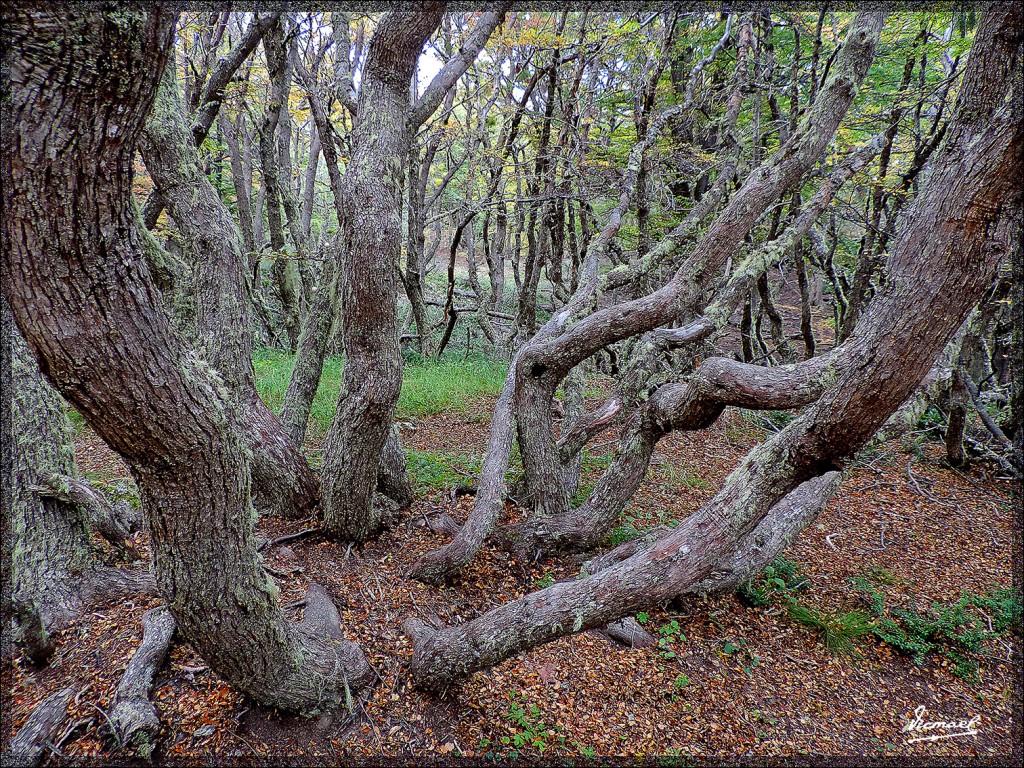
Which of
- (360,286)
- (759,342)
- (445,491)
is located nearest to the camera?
(360,286)

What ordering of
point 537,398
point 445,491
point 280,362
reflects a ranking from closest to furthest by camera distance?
point 537,398 → point 445,491 → point 280,362

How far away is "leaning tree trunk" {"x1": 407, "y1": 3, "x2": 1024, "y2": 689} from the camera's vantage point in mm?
1636

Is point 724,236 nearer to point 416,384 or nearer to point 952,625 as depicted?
point 952,625

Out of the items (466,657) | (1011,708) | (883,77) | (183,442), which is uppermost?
(883,77)

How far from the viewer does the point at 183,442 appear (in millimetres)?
1624

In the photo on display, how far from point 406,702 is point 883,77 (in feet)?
28.2

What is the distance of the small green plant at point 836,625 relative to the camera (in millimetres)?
3420

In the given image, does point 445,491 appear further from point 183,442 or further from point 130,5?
point 130,5

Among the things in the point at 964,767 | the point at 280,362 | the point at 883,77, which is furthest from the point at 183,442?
the point at 883,77

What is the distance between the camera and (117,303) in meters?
1.33

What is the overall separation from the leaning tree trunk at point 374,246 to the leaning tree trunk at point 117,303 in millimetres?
1375

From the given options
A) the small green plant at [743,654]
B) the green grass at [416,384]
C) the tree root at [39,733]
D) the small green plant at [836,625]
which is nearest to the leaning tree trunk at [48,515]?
the tree root at [39,733]

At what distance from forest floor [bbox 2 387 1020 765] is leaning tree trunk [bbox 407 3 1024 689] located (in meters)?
0.38

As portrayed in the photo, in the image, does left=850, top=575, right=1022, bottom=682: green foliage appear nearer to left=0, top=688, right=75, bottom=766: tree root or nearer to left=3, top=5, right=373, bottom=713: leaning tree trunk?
left=3, top=5, right=373, bottom=713: leaning tree trunk
